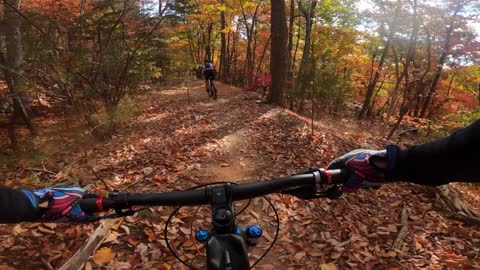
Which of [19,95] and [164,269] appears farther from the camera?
[19,95]

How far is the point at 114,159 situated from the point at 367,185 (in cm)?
609

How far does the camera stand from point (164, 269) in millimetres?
3791

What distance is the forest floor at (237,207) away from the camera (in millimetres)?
4012

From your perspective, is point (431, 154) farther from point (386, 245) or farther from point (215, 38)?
point (215, 38)

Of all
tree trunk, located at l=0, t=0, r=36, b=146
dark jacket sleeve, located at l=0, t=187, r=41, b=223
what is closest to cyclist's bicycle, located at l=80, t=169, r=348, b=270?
dark jacket sleeve, located at l=0, t=187, r=41, b=223

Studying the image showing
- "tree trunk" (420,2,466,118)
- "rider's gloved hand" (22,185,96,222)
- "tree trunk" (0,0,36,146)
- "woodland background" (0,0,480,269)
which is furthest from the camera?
"tree trunk" (420,2,466,118)

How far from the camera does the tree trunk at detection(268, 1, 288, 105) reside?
407 inches

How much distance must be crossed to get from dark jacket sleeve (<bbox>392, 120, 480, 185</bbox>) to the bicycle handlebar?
48 cm

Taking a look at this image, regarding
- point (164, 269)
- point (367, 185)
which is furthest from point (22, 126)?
point (367, 185)

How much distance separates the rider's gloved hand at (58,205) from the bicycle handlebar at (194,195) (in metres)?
0.06

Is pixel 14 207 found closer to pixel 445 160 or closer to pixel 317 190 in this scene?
pixel 317 190

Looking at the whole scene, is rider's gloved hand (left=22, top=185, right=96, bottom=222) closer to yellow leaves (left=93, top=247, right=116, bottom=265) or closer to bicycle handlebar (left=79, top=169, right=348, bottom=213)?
bicycle handlebar (left=79, top=169, right=348, bottom=213)

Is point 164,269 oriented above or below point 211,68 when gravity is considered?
below

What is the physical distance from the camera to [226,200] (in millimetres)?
1377
